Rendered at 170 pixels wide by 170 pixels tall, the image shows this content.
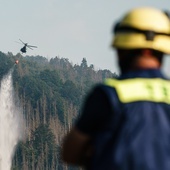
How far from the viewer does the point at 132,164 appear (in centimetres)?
435

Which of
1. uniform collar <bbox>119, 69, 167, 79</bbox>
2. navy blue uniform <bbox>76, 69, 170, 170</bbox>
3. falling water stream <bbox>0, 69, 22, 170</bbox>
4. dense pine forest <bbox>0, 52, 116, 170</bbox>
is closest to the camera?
navy blue uniform <bbox>76, 69, 170, 170</bbox>

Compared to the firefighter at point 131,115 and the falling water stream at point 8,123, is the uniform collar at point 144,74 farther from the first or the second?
the falling water stream at point 8,123

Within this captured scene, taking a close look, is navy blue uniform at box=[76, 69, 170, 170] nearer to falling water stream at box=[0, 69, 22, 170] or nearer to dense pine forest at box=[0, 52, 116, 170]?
dense pine forest at box=[0, 52, 116, 170]

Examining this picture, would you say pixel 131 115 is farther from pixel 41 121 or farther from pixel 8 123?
pixel 41 121

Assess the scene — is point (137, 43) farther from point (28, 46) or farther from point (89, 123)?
point (28, 46)

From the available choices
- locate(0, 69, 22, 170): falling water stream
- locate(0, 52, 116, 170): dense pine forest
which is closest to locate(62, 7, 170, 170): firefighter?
locate(0, 52, 116, 170): dense pine forest

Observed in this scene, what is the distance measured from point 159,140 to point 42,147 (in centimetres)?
13870

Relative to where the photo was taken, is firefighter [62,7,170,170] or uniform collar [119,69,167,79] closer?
firefighter [62,7,170,170]

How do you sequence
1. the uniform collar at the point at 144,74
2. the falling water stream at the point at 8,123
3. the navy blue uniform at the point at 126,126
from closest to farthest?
the navy blue uniform at the point at 126,126 → the uniform collar at the point at 144,74 → the falling water stream at the point at 8,123

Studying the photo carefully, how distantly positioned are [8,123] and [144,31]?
16084 cm

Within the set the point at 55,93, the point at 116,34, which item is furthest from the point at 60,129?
the point at 116,34

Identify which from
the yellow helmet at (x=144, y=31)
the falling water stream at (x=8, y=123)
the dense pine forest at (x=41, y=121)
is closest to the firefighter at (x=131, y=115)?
the yellow helmet at (x=144, y=31)

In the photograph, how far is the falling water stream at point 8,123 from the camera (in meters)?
143

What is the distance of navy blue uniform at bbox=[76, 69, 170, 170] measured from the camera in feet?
14.3
